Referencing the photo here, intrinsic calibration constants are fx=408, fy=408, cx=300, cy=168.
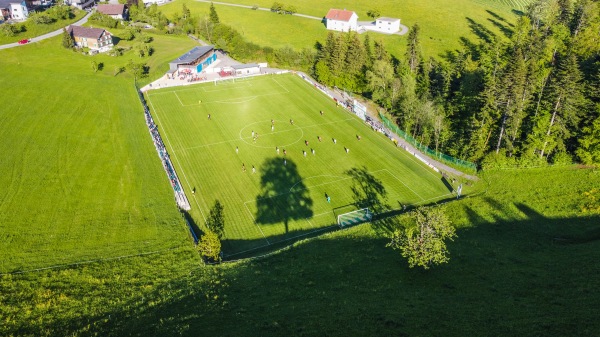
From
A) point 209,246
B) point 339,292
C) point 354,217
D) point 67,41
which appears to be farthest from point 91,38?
point 339,292

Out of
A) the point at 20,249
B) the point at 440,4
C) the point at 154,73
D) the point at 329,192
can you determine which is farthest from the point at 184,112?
the point at 440,4

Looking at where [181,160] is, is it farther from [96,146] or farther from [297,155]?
[297,155]

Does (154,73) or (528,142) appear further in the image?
→ (154,73)

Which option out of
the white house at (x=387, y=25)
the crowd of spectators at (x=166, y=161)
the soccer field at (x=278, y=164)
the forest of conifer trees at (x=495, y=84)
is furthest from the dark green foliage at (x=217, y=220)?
the white house at (x=387, y=25)

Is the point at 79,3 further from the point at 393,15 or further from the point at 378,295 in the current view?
the point at 378,295

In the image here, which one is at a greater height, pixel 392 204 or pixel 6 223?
pixel 6 223

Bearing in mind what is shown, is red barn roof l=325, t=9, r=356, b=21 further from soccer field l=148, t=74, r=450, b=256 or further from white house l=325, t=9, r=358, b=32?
soccer field l=148, t=74, r=450, b=256

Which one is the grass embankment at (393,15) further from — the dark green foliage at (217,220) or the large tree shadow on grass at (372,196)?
the dark green foliage at (217,220)
